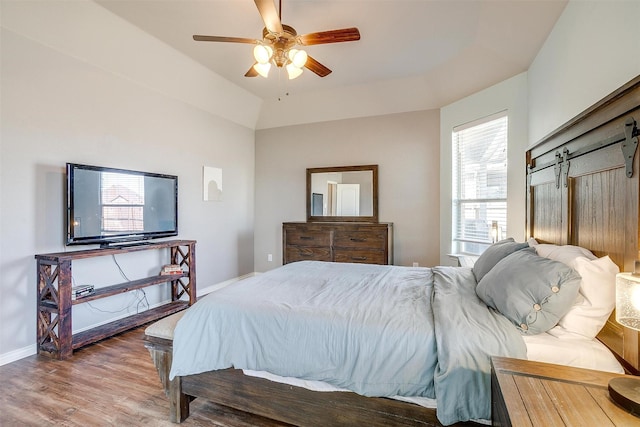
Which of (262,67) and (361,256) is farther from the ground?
(262,67)

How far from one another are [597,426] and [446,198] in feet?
12.0

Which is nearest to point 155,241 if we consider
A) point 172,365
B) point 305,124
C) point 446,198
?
point 172,365

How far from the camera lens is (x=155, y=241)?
3.66 metres

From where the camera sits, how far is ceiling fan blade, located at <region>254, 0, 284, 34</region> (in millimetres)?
1964

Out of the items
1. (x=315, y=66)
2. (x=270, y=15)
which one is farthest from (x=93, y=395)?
(x=315, y=66)

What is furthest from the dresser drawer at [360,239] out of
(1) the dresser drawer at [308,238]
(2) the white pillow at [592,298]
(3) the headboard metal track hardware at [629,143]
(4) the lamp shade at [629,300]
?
(4) the lamp shade at [629,300]

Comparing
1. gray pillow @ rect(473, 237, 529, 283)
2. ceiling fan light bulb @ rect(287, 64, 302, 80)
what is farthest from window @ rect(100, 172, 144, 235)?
gray pillow @ rect(473, 237, 529, 283)

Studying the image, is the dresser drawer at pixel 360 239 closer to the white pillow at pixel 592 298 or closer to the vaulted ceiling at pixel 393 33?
the vaulted ceiling at pixel 393 33

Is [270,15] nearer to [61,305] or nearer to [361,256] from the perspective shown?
[61,305]

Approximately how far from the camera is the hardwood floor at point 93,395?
1.83 m

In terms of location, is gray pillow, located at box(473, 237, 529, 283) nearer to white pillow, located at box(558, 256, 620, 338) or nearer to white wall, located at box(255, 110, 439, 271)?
white pillow, located at box(558, 256, 620, 338)

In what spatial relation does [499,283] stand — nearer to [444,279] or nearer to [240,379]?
[444,279]

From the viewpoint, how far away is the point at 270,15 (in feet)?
6.82

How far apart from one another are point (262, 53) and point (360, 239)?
2760 mm
